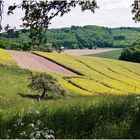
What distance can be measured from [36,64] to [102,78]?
16.5 m

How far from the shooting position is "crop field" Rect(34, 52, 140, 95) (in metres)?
86.7

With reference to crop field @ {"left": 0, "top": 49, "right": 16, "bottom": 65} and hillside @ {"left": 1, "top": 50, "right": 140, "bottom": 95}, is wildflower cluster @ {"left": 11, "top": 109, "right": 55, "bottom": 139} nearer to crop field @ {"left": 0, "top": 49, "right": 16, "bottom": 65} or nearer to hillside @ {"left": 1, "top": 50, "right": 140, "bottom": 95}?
hillside @ {"left": 1, "top": 50, "right": 140, "bottom": 95}

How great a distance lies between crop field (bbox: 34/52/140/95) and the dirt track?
387cm

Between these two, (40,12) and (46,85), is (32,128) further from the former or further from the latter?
(46,85)

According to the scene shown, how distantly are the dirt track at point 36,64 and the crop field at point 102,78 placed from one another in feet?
12.7

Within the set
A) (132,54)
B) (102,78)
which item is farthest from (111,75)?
(132,54)

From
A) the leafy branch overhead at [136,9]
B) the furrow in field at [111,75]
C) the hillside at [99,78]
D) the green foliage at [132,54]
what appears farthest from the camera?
the green foliage at [132,54]

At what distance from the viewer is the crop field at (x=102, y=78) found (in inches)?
3413

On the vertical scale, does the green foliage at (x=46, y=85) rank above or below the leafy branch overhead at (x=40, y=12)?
below

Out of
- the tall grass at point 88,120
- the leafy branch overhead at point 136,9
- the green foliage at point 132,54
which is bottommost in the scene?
the green foliage at point 132,54

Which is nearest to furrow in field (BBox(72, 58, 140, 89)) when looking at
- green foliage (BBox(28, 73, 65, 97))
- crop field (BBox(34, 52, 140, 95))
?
crop field (BBox(34, 52, 140, 95))

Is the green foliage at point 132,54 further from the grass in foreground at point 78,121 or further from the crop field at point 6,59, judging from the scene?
the grass in foreground at point 78,121

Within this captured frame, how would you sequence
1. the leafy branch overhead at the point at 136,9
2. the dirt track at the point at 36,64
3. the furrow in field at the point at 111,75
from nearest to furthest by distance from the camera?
the leafy branch overhead at the point at 136,9 → the dirt track at the point at 36,64 → the furrow in field at the point at 111,75

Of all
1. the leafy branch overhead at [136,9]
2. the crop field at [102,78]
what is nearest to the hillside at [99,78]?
the crop field at [102,78]
